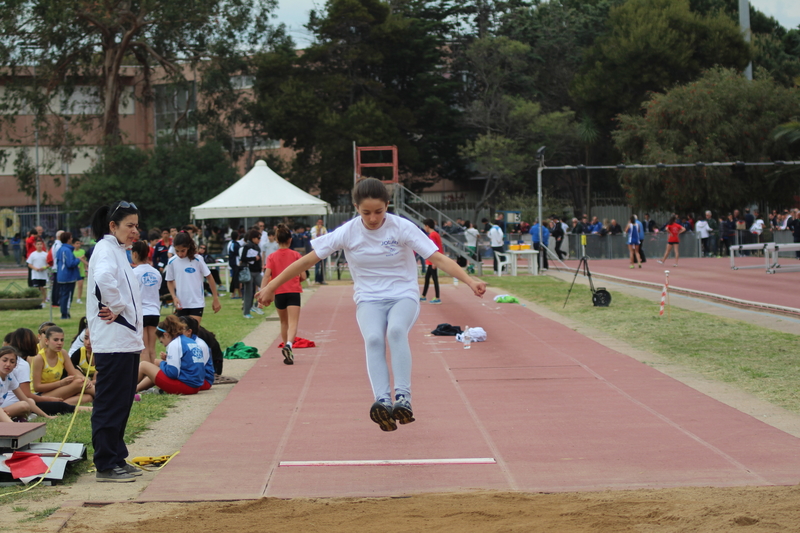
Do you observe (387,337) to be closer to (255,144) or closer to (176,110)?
(255,144)

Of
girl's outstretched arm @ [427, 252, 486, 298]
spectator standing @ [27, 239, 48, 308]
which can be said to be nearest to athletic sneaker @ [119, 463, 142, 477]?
girl's outstretched arm @ [427, 252, 486, 298]

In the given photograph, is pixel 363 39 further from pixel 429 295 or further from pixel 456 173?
pixel 429 295

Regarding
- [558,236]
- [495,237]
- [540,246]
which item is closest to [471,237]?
[495,237]

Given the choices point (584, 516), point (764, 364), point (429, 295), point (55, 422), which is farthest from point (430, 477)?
point (429, 295)

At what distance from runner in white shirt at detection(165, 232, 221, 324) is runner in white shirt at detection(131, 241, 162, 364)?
2.80 ft

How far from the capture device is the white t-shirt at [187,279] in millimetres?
10773

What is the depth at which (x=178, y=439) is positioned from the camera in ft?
24.0

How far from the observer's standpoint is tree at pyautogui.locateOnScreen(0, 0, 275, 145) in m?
41.9

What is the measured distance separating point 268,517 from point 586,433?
10.6 feet

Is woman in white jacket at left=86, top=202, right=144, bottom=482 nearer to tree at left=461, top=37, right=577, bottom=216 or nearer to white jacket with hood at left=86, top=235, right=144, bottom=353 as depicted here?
white jacket with hood at left=86, top=235, right=144, bottom=353

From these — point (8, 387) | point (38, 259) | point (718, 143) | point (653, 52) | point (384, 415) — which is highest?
point (653, 52)

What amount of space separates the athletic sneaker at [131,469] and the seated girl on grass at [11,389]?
6.22 feet

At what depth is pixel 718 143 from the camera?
41969 millimetres

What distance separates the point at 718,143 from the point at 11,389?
4019cm
